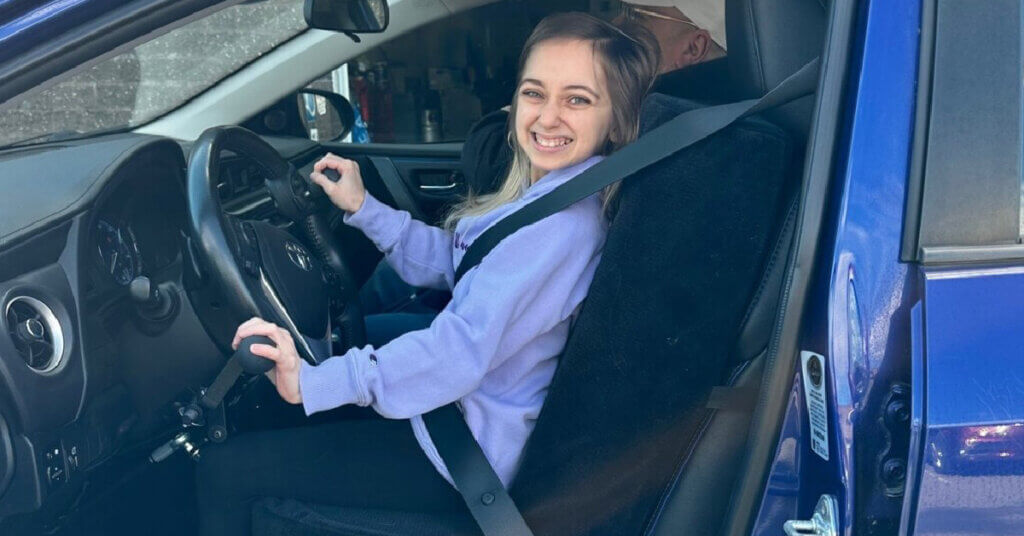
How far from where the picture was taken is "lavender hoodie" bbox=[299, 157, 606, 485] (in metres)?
1.38

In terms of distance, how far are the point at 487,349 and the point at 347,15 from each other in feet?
3.75

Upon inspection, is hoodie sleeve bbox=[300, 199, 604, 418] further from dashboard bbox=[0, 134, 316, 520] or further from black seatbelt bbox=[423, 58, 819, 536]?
dashboard bbox=[0, 134, 316, 520]

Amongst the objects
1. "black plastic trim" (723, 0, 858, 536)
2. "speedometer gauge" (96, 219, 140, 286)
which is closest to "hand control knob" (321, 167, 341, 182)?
"speedometer gauge" (96, 219, 140, 286)

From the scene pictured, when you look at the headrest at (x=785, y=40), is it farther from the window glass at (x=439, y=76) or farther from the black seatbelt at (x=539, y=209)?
the window glass at (x=439, y=76)

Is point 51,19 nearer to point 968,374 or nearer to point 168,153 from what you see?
point 168,153

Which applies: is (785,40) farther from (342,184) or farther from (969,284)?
(342,184)

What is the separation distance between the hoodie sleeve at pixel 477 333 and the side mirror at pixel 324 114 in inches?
64.8

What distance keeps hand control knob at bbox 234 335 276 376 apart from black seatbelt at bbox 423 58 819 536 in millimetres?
278

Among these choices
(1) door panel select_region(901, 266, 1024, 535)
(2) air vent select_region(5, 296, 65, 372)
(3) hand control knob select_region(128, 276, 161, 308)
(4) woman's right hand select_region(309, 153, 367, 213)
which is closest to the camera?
(1) door panel select_region(901, 266, 1024, 535)

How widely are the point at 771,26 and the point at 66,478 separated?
4.07 feet

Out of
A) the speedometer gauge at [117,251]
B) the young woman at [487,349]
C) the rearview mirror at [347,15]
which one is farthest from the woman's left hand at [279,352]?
the rearview mirror at [347,15]

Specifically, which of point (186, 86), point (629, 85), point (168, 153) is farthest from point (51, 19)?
point (186, 86)

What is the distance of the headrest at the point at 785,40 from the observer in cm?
135

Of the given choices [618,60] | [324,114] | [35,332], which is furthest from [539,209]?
[324,114]
